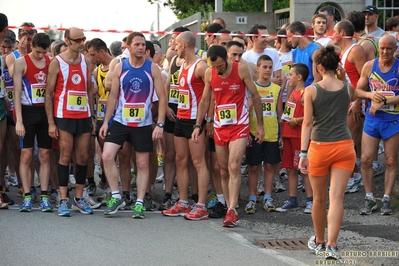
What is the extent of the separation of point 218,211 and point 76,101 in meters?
2.36

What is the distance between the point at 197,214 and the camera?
37.2 ft

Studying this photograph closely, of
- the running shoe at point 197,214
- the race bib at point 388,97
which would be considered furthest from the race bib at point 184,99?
the race bib at point 388,97

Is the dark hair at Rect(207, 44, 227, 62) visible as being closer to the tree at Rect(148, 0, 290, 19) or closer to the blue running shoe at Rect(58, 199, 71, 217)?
the blue running shoe at Rect(58, 199, 71, 217)

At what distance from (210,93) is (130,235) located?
7.69ft

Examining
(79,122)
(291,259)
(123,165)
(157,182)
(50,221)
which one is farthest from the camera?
(157,182)

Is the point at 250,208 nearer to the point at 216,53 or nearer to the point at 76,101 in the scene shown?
the point at 216,53

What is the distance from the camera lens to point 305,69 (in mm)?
12211

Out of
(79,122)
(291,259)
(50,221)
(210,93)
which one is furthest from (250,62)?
(291,259)

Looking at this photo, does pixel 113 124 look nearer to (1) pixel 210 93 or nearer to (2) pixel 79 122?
(2) pixel 79 122

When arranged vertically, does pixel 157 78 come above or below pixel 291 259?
above

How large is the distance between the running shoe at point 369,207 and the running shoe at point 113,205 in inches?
124

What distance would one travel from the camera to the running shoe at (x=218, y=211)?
11500 millimetres

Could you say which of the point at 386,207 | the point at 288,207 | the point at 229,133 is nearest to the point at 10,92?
the point at 229,133

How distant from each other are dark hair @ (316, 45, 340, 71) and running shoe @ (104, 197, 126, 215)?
3.79 m
